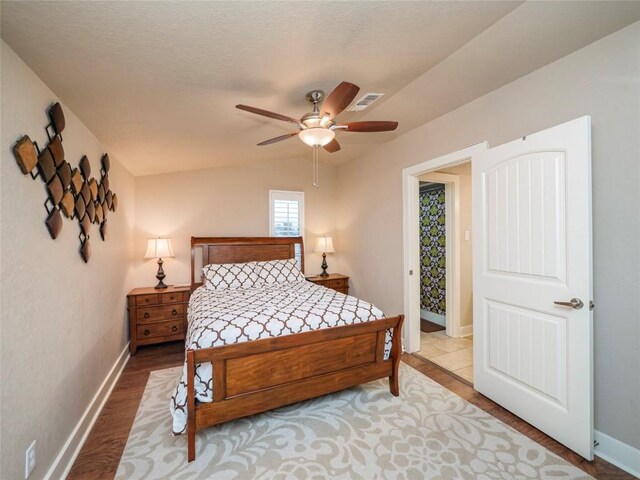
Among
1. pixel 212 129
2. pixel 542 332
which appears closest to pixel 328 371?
pixel 542 332

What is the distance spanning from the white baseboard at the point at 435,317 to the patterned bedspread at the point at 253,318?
2323 mm

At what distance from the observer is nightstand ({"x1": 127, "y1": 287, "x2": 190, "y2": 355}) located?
11.5 feet

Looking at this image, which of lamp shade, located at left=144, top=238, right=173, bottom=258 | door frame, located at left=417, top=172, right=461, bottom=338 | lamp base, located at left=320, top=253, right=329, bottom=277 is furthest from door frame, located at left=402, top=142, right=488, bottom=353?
lamp shade, located at left=144, top=238, right=173, bottom=258

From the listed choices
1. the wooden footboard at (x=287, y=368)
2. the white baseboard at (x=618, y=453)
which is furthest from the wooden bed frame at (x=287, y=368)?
the white baseboard at (x=618, y=453)

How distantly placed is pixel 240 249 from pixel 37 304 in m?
2.79

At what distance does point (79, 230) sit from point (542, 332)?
3.39m

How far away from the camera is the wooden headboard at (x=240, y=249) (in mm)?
4141

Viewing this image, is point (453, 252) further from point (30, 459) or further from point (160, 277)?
point (30, 459)

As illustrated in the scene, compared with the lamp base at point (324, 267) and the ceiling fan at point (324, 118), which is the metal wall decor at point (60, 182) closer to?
the ceiling fan at point (324, 118)

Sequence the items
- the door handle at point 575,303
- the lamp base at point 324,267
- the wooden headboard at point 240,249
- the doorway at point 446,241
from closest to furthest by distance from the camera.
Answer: the door handle at point 575,303 → the doorway at point 446,241 → the wooden headboard at point 240,249 → the lamp base at point 324,267

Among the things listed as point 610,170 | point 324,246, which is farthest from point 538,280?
point 324,246

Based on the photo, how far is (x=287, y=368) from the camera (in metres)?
2.17

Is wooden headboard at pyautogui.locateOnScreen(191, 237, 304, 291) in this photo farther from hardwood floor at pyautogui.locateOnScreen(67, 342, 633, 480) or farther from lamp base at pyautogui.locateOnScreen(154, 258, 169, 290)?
hardwood floor at pyautogui.locateOnScreen(67, 342, 633, 480)

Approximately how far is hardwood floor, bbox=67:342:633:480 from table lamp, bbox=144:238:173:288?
968 mm
